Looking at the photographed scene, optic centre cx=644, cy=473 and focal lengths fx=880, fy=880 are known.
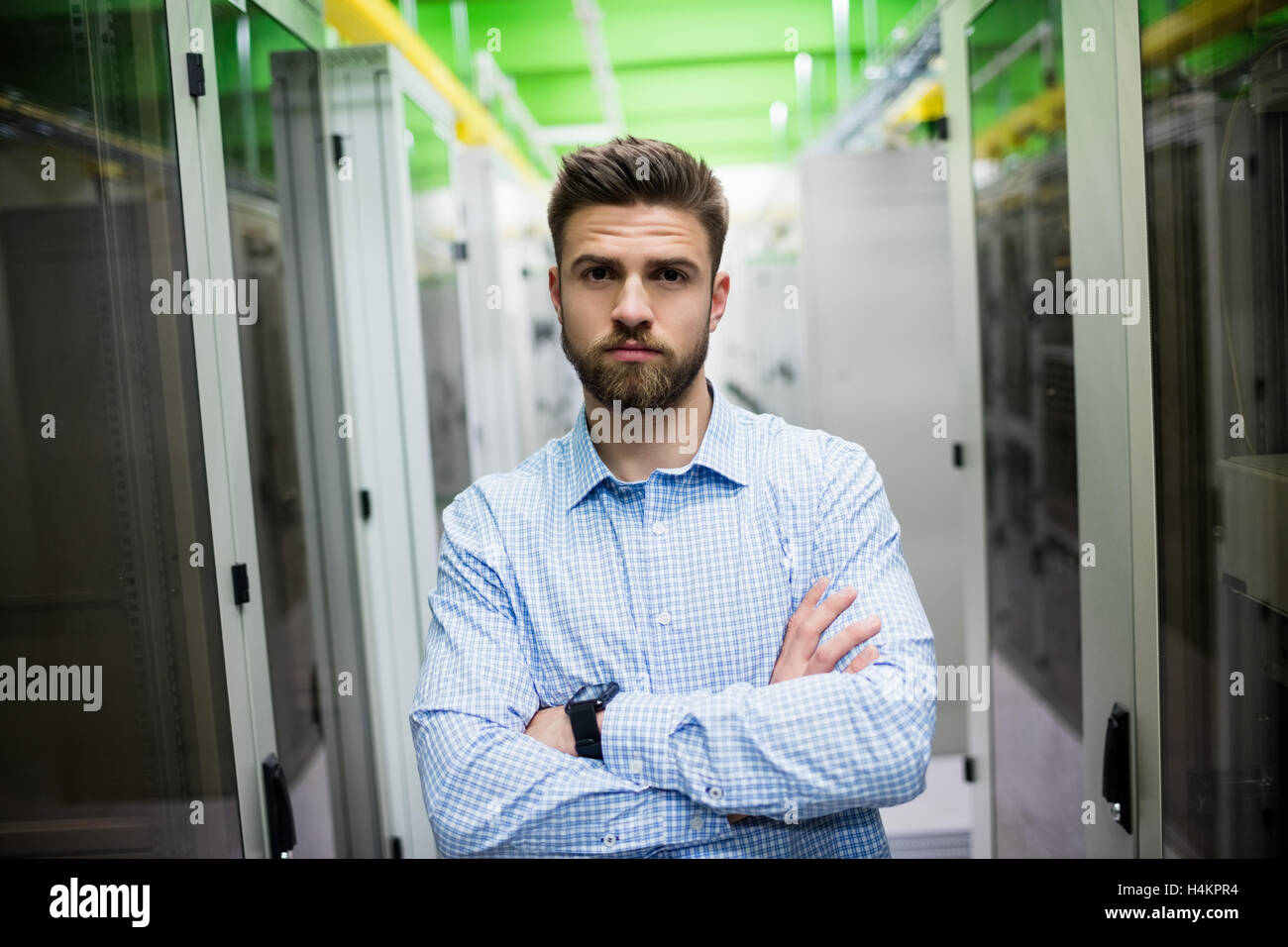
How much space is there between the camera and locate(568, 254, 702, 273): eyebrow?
1.11 metres

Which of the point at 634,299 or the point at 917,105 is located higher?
the point at 917,105

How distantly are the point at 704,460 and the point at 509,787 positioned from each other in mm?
474

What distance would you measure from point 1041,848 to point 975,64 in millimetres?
1864

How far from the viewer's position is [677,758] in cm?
100

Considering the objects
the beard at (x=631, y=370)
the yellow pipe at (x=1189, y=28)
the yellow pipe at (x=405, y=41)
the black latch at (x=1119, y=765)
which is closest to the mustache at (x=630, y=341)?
the beard at (x=631, y=370)

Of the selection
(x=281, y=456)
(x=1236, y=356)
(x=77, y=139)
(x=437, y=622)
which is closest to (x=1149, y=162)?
(x=1236, y=356)

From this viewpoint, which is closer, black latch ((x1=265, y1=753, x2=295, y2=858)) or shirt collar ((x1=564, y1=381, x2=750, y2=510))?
shirt collar ((x1=564, y1=381, x2=750, y2=510))

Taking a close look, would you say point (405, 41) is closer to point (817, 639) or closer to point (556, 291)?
point (556, 291)

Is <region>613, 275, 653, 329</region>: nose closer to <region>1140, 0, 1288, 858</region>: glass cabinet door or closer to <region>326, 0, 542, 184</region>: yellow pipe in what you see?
<region>1140, 0, 1288, 858</region>: glass cabinet door

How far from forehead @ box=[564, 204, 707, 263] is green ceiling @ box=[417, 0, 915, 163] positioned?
0.63 meters


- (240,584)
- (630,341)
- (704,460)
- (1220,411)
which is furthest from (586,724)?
(1220,411)

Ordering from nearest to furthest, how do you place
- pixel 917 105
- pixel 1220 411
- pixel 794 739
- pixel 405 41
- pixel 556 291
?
pixel 794 739 < pixel 556 291 < pixel 1220 411 < pixel 405 41 < pixel 917 105

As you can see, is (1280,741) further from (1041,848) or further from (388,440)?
(388,440)

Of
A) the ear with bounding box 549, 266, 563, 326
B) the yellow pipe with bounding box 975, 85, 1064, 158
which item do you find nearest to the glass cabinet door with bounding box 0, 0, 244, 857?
the ear with bounding box 549, 266, 563, 326
